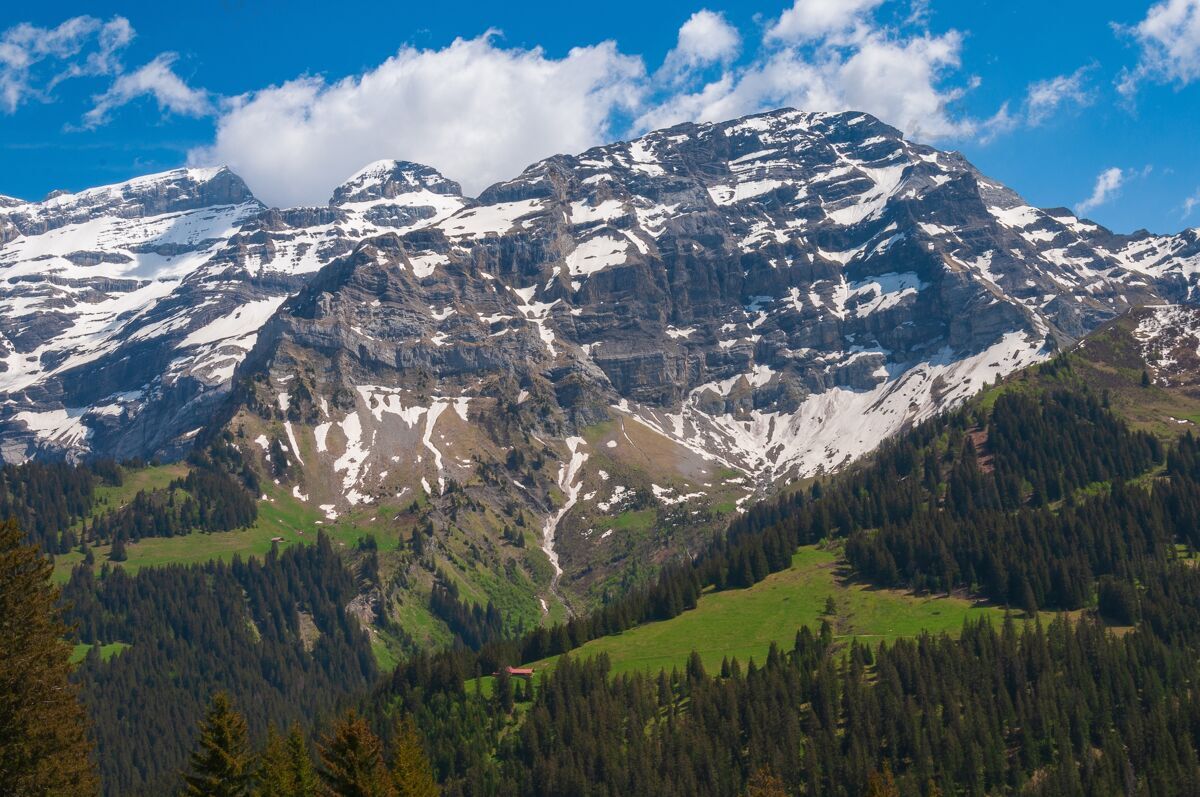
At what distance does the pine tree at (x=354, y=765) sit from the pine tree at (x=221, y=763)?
4.21 meters

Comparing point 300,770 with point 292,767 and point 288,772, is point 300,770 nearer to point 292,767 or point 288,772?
point 292,767

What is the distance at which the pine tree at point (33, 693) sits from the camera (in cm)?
5144

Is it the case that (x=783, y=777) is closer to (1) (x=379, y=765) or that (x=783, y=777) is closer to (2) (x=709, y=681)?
(2) (x=709, y=681)

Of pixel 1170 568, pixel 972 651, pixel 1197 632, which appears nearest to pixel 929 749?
pixel 972 651

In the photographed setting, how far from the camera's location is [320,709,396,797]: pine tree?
63750mm

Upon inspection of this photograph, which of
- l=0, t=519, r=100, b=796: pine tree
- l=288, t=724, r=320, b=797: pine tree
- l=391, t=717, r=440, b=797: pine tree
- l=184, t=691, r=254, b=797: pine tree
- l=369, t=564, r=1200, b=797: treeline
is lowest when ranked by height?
l=369, t=564, r=1200, b=797: treeline

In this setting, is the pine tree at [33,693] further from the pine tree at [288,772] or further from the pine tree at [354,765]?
the pine tree at [354,765]

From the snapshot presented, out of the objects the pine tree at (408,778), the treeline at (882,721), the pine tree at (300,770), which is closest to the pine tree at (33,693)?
the pine tree at (300,770)

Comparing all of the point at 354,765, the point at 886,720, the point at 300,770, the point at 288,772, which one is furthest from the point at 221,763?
the point at 886,720

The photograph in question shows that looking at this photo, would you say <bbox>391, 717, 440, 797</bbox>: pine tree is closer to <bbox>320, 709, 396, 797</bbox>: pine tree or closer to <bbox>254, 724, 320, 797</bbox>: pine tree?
<bbox>320, 709, 396, 797</bbox>: pine tree

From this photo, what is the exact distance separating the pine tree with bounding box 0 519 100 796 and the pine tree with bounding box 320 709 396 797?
1356 cm

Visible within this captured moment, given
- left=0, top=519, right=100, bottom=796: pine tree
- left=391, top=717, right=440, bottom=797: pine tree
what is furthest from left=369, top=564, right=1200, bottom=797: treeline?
left=0, top=519, right=100, bottom=796: pine tree

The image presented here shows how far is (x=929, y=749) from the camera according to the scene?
150500 mm

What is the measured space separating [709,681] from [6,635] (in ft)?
451
